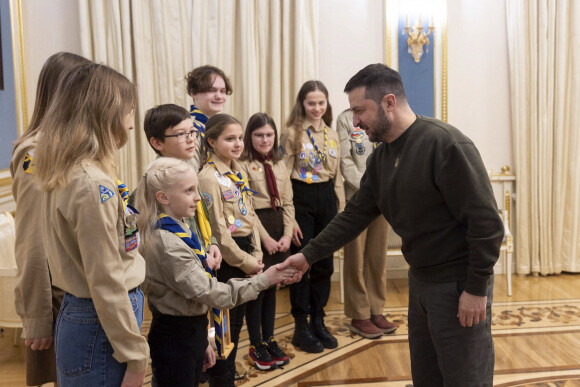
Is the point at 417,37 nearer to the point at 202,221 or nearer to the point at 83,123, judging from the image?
the point at 202,221

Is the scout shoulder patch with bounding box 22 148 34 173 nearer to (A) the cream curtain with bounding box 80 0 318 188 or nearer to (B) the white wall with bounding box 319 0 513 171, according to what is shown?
(A) the cream curtain with bounding box 80 0 318 188

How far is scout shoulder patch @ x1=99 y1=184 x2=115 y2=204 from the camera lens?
1415 mm

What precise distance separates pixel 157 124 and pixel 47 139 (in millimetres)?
985

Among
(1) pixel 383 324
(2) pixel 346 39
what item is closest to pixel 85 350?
(1) pixel 383 324

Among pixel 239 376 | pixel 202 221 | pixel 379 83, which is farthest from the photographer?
pixel 239 376

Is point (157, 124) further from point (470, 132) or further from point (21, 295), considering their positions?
point (470, 132)

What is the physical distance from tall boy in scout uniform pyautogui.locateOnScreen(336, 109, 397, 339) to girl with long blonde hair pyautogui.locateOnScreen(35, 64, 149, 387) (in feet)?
7.63

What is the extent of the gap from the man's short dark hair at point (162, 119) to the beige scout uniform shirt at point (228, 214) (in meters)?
0.38

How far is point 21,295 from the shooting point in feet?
5.99

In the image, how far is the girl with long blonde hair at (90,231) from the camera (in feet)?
4.61

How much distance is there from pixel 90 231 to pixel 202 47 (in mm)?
3296

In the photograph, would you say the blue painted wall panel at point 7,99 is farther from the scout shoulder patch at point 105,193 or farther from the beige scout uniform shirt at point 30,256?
the scout shoulder patch at point 105,193

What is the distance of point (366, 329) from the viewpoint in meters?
3.70

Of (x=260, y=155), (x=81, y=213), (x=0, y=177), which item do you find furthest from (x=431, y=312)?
(x=0, y=177)
